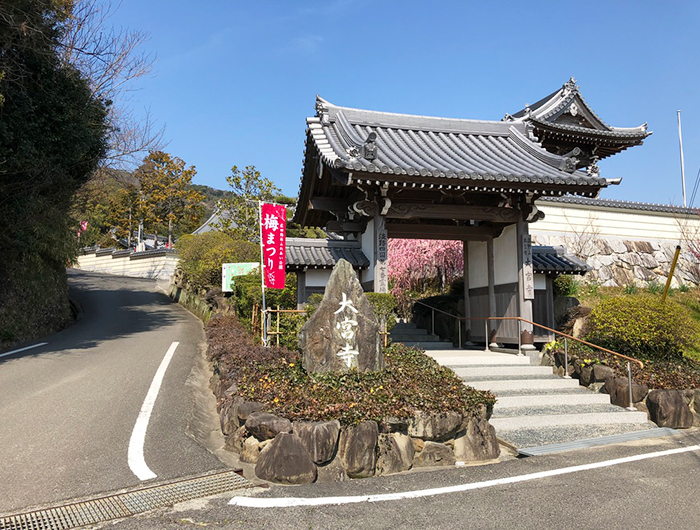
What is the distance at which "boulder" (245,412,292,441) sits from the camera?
5.68 m

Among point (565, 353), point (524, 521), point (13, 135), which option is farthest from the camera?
point (13, 135)

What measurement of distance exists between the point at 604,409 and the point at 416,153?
6.61 m

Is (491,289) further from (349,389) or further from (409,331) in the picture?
(349,389)

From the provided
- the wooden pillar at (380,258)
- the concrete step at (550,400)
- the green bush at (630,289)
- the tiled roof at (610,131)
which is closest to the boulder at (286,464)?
the concrete step at (550,400)

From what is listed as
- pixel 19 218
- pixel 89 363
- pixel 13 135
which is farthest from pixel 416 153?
pixel 19 218

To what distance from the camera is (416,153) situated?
1155cm

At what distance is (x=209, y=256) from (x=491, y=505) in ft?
59.1

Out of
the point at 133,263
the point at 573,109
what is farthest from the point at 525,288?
the point at 133,263

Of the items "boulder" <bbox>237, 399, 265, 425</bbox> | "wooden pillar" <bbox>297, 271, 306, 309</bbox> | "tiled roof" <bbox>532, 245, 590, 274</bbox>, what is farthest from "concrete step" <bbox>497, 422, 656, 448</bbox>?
"wooden pillar" <bbox>297, 271, 306, 309</bbox>

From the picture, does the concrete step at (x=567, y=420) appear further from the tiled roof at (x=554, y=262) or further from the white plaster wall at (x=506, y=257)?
the tiled roof at (x=554, y=262)

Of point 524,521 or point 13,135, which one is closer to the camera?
point 524,521

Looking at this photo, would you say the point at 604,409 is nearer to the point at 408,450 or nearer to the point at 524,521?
the point at 408,450

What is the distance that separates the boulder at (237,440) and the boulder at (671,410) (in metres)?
6.73

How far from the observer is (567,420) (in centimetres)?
790
